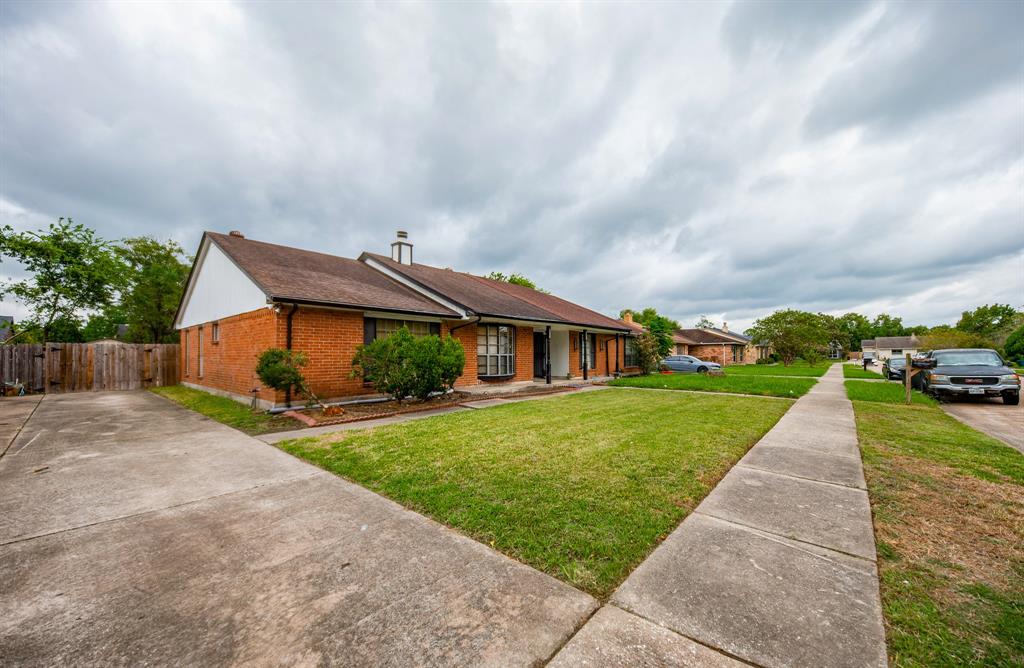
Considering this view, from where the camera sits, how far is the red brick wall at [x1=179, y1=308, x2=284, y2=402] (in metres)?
9.32

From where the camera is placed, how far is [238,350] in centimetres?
1074

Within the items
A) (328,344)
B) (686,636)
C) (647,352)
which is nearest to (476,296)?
(328,344)

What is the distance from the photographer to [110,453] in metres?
5.50

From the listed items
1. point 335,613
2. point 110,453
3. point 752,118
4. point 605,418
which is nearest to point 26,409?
point 110,453

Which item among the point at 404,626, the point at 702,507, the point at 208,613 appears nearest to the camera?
the point at 404,626

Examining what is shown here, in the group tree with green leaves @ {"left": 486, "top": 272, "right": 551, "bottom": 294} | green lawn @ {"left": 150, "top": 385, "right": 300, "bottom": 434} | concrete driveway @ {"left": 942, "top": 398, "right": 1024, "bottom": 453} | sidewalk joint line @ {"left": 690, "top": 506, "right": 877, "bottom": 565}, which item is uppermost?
tree with green leaves @ {"left": 486, "top": 272, "right": 551, "bottom": 294}

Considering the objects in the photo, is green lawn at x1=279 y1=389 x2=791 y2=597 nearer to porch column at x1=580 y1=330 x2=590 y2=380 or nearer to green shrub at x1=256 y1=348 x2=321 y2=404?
green shrub at x1=256 y1=348 x2=321 y2=404

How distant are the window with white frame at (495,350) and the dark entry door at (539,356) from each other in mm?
2564

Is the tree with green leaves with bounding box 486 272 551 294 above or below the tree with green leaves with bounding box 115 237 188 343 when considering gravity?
above

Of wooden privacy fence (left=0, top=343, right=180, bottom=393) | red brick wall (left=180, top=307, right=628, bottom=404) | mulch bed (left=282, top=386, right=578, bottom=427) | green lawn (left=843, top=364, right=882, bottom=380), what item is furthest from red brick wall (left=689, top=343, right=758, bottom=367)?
wooden privacy fence (left=0, top=343, right=180, bottom=393)

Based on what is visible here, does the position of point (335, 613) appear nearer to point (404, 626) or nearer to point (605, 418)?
point (404, 626)

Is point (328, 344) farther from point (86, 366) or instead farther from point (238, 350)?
point (86, 366)

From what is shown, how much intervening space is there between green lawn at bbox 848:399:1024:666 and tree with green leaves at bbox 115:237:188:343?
3655 cm

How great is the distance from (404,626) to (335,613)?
0.44m
